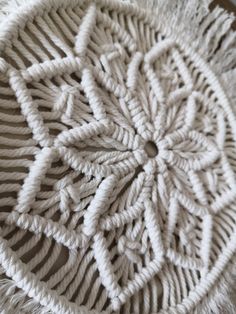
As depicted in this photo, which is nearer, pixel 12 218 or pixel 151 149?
pixel 12 218

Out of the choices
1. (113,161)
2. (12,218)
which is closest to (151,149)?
(113,161)

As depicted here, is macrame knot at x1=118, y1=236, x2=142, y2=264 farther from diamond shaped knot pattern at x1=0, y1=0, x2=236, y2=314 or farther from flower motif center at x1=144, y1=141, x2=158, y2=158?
flower motif center at x1=144, y1=141, x2=158, y2=158

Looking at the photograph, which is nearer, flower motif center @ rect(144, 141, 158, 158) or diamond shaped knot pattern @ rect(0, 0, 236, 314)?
diamond shaped knot pattern @ rect(0, 0, 236, 314)

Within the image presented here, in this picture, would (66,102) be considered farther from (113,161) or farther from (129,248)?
(129,248)

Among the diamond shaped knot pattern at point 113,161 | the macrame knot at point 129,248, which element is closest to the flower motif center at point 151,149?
the diamond shaped knot pattern at point 113,161

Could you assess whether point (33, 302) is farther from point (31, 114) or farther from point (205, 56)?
point (205, 56)

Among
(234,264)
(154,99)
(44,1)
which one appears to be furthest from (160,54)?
(234,264)

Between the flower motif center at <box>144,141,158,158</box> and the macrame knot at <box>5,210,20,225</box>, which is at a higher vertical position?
the flower motif center at <box>144,141,158,158</box>

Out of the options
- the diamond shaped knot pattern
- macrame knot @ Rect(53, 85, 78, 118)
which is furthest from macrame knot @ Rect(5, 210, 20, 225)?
macrame knot @ Rect(53, 85, 78, 118)
